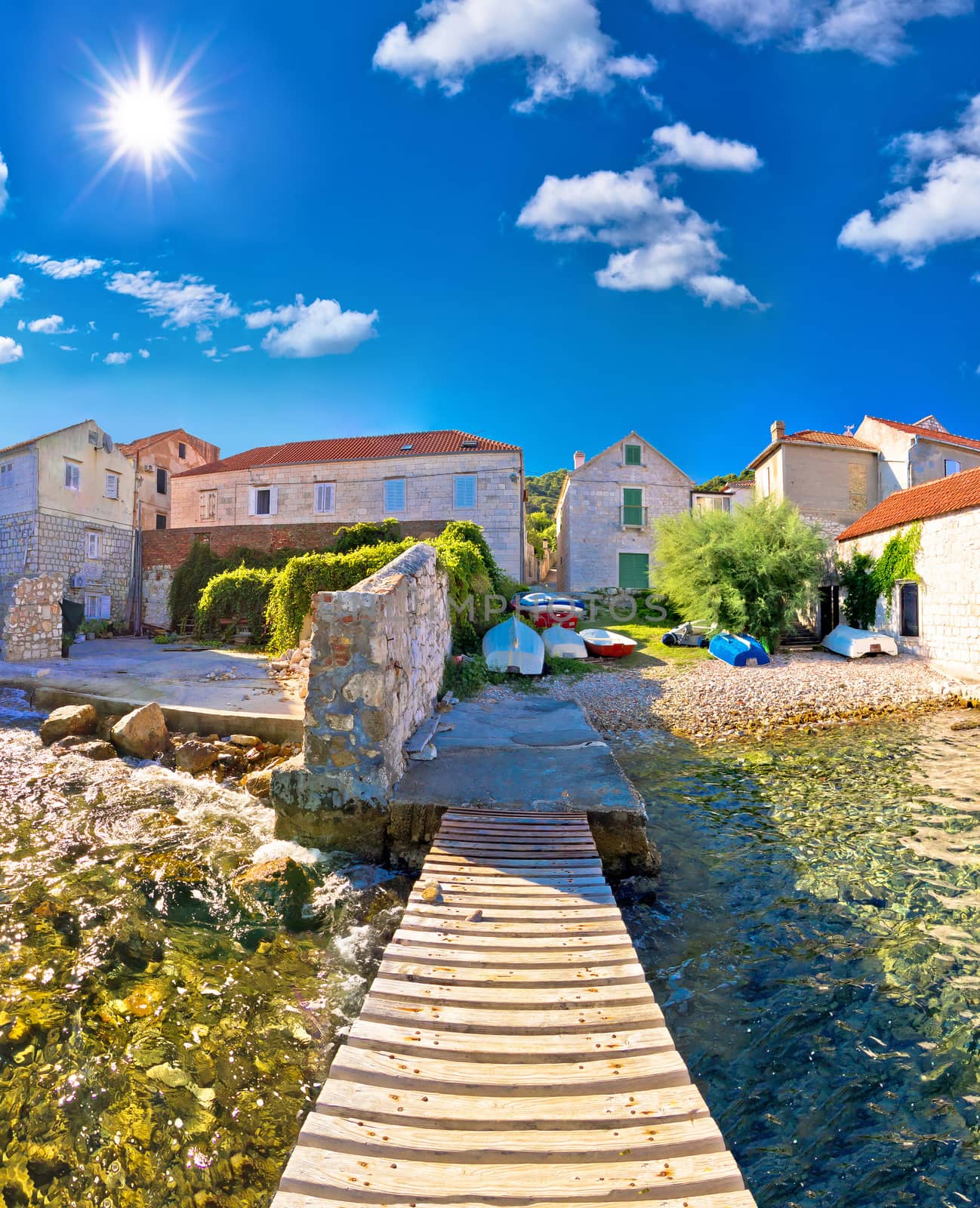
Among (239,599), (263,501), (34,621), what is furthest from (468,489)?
(34,621)

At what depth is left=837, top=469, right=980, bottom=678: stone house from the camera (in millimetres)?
14234

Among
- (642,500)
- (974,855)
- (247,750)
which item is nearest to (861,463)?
(642,500)

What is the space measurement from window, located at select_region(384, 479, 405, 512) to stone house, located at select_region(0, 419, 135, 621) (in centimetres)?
1022

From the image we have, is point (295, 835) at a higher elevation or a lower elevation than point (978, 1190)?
higher

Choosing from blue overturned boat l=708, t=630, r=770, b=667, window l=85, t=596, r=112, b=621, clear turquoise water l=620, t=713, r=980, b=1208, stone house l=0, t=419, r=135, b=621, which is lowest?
clear turquoise water l=620, t=713, r=980, b=1208

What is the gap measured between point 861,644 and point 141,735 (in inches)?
692

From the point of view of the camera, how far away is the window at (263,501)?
26.9 m

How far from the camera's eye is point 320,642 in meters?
5.14

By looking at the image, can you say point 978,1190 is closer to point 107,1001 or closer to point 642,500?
point 107,1001

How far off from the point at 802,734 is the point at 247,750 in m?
9.35

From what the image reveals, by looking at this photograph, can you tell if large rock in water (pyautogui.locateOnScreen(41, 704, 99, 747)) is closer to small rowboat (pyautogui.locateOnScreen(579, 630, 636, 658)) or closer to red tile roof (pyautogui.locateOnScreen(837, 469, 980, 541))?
small rowboat (pyautogui.locateOnScreen(579, 630, 636, 658))

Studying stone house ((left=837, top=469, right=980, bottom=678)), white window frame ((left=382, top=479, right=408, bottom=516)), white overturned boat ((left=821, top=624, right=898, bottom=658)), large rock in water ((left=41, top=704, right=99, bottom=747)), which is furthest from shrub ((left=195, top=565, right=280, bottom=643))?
stone house ((left=837, top=469, right=980, bottom=678))

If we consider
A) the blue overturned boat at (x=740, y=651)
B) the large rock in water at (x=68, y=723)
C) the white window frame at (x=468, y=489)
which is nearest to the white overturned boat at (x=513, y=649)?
the blue overturned boat at (x=740, y=651)

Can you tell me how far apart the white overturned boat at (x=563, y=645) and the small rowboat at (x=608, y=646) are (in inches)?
13.2
